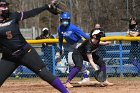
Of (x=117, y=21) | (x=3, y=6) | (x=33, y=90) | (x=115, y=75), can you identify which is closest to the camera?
(x=3, y=6)

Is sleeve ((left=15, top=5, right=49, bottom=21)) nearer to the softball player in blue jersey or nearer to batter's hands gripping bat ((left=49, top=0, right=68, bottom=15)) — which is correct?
batter's hands gripping bat ((left=49, top=0, right=68, bottom=15))

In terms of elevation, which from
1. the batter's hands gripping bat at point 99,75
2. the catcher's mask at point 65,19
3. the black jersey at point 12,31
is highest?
the black jersey at point 12,31

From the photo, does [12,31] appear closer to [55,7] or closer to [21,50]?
[21,50]

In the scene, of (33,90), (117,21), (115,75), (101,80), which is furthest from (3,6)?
(117,21)

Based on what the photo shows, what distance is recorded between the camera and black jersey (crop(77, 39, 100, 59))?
11.7m

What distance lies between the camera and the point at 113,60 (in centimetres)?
1552

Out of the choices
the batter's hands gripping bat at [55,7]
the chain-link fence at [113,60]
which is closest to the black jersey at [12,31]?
the batter's hands gripping bat at [55,7]

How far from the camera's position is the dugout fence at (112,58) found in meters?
15.2

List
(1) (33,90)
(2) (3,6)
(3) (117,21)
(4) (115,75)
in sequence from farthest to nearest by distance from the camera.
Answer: (3) (117,21), (4) (115,75), (1) (33,90), (2) (3,6)

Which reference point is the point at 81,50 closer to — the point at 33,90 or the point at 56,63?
the point at 33,90

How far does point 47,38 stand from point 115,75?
109 inches

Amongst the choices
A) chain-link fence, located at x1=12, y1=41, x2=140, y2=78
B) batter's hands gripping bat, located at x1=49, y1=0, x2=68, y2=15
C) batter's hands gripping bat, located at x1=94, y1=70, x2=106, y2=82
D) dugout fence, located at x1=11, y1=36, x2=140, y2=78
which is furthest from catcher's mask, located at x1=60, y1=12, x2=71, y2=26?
batter's hands gripping bat, located at x1=49, y1=0, x2=68, y2=15

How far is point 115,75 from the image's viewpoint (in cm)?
1535

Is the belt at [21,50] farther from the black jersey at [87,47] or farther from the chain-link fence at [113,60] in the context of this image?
the chain-link fence at [113,60]
